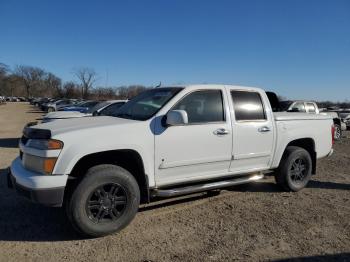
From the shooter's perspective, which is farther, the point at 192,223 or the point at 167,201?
the point at 167,201

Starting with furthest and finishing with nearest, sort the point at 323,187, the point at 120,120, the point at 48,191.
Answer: the point at 323,187
the point at 120,120
the point at 48,191

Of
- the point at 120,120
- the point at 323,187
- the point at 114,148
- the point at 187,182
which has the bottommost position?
the point at 323,187

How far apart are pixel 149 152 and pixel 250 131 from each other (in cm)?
179

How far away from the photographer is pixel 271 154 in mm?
5914

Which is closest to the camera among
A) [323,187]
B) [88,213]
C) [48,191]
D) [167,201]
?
[48,191]

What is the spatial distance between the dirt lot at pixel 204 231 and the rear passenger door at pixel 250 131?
0.68 m

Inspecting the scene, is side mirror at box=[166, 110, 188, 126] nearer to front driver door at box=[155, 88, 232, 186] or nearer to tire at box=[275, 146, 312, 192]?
front driver door at box=[155, 88, 232, 186]

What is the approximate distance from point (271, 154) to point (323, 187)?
66.3 inches

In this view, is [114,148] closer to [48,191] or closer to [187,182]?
[48,191]

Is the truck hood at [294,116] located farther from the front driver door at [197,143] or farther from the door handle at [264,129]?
the front driver door at [197,143]

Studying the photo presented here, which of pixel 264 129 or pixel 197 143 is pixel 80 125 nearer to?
pixel 197 143

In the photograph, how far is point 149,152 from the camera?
14.8ft

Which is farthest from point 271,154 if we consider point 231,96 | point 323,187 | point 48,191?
point 48,191

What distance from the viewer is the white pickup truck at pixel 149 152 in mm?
4055
